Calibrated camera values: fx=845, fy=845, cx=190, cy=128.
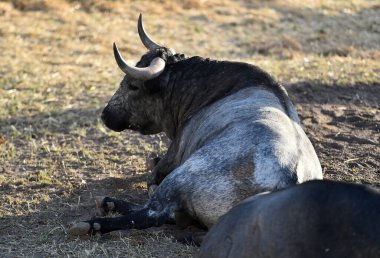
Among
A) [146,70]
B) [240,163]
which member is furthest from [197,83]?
[240,163]

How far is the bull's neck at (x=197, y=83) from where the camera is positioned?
286 inches

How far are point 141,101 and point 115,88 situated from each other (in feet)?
10.7

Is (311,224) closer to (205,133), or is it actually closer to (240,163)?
(240,163)

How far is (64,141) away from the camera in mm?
8992

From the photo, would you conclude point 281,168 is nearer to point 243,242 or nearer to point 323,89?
point 243,242

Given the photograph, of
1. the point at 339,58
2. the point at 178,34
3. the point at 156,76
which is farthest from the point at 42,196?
the point at 178,34

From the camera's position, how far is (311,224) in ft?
14.2

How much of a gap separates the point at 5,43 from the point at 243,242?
31.9ft

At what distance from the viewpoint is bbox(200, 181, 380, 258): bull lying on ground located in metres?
4.25

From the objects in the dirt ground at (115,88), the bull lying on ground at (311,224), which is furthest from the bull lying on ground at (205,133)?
the bull lying on ground at (311,224)

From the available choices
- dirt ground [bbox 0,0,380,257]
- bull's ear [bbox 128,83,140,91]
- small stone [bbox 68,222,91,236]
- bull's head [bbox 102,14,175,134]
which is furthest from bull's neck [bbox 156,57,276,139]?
small stone [bbox 68,222,91,236]

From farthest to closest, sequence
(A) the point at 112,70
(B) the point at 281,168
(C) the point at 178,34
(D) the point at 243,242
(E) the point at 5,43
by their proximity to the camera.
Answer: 1. (C) the point at 178,34
2. (E) the point at 5,43
3. (A) the point at 112,70
4. (B) the point at 281,168
5. (D) the point at 243,242

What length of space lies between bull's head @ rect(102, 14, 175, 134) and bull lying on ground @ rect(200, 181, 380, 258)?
3.21 metres

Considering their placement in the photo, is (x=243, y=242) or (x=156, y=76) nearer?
(x=243, y=242)
